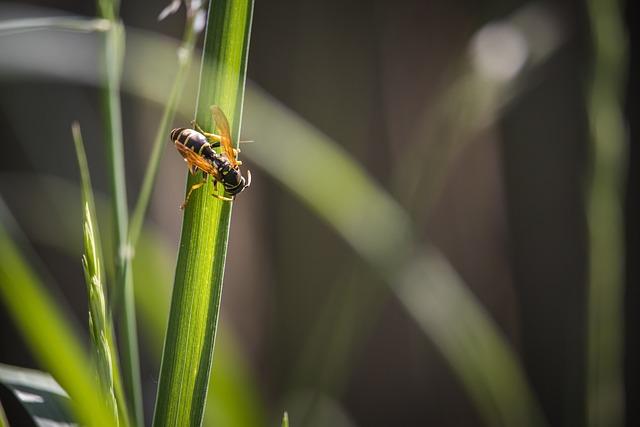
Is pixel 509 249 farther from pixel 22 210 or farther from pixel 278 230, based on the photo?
pixel 22 210

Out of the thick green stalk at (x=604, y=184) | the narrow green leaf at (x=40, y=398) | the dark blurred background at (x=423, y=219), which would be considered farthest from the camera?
the dark blurred background at (x=423, y=219)

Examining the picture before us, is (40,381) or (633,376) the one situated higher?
(633,376)

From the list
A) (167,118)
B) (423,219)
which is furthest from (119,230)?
(423,219)

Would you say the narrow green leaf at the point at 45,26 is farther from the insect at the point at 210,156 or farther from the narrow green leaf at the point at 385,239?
the narrow green leaf at the point at 385,239

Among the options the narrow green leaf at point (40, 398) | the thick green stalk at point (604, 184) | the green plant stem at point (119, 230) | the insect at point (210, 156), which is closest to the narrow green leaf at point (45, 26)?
the green plant stem at point (119, 230)

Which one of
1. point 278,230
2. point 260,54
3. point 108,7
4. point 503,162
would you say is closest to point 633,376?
point 503,162

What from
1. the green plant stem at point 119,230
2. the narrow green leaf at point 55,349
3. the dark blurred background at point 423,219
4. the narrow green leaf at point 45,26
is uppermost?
the dark blurred background at point 423,219

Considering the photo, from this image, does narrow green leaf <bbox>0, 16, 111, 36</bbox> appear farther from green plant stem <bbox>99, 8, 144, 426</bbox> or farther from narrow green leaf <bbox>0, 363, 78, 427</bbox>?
narrow green leaf <bbox>0, 363, 78, 427</bbox>

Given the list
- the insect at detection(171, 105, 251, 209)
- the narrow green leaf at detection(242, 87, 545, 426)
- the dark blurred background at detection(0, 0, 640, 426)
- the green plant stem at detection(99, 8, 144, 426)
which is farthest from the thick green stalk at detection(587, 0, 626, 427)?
the dark blurred background at detection(0, 0, 640, 426)
